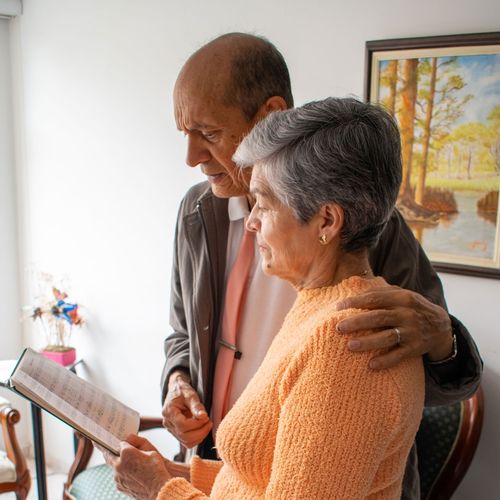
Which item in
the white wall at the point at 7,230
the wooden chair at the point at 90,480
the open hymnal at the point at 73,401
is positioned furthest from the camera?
the white wall at the point at 7,230

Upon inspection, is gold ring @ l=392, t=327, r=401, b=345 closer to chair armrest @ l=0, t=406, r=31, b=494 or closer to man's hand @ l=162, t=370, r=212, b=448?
man's hand @ l=162, t=370, r=212, b=448

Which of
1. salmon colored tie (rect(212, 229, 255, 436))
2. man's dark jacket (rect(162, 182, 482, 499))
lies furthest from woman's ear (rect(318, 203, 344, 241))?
salmon colored tie (rect(212, 229, 255, 436))

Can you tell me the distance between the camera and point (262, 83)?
1229 mm

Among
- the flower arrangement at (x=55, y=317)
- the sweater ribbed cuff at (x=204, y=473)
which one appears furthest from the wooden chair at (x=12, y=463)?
the sweater ribbed cuff at (x=204, y=473)

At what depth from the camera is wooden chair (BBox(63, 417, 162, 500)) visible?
7.26 ft

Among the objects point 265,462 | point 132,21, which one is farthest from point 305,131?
point 132,21

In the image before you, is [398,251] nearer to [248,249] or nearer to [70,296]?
[248,249]

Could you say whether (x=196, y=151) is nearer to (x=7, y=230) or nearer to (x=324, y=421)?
(x=324, y=421)

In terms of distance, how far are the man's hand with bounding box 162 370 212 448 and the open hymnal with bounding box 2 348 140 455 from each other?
9 cm

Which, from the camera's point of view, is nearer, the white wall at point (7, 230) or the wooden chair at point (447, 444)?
the wooden chair at point (447, 444)

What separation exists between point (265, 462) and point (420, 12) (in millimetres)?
1491

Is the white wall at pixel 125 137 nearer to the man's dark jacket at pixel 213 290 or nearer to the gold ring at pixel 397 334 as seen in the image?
the man's dark jacket at pixel 213 290

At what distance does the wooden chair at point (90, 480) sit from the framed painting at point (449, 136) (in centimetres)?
128

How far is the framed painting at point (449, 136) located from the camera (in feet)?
5.66
